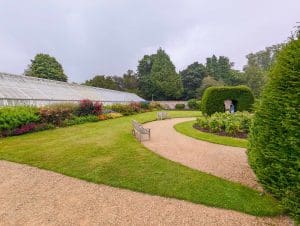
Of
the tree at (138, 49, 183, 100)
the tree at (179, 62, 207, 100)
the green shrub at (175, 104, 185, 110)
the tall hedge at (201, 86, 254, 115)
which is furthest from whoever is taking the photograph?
the tree at (179, 62, 207, 100)

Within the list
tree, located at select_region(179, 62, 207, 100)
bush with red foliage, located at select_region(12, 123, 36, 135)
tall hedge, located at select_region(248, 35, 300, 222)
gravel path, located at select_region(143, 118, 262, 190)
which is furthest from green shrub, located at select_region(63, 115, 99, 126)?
tree, located at select_region(179, 62, 207, 100)

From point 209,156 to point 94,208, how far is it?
4486 millimetres

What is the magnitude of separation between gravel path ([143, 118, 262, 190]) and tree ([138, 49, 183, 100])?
40.0m

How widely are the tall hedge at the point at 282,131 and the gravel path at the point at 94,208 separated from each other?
2.31 feet

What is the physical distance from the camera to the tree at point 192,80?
5206 cm

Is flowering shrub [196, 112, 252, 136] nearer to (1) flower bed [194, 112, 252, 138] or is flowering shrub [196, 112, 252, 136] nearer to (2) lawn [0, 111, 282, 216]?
(1) flower bed [194, 112, 252, 138]

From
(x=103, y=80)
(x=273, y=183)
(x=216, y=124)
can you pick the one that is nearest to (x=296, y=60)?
(x=273, y=183)

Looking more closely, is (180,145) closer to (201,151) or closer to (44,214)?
(201,151)

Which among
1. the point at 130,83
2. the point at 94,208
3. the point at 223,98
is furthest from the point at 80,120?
the point at 130,83

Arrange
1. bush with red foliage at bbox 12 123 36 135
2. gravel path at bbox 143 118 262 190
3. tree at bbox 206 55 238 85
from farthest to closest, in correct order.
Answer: tree at bbox 206 55 238 85 < bush with red foliage at bbox 12 123 36 135 < gravel path at bbox 143 118 262 190

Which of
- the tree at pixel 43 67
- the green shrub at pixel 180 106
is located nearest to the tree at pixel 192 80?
the green shrub at pixel 180 106

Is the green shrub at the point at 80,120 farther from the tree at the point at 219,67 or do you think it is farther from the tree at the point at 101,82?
the tree at the point at 219,67

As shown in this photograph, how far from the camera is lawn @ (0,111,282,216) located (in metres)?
4.25

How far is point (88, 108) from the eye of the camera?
18.9 meters
